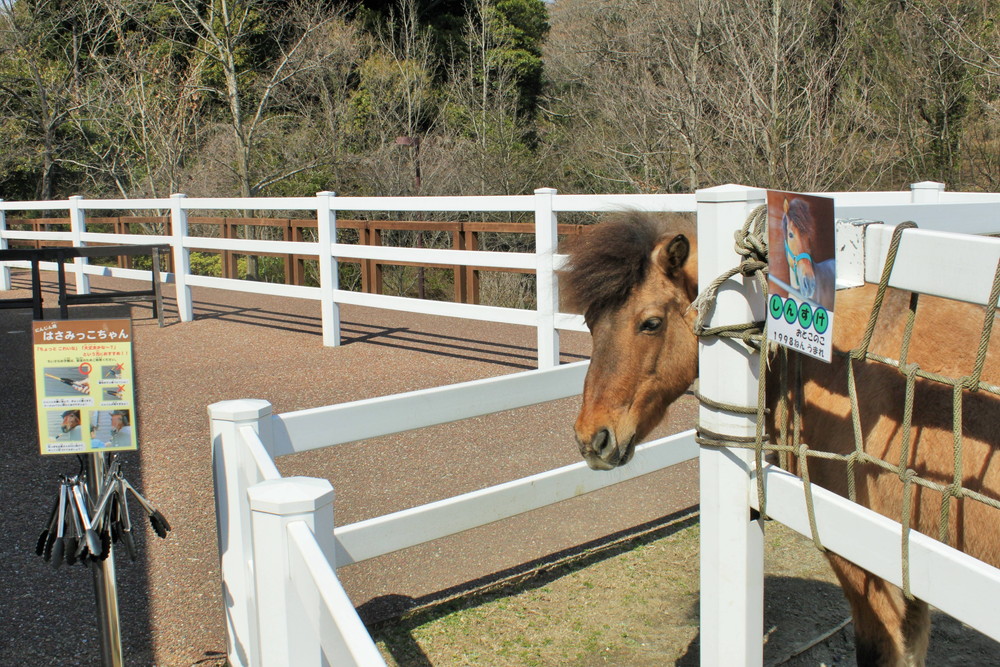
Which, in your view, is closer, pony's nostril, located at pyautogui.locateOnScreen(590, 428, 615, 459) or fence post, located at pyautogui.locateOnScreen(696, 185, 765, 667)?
fence post, located at pyautogui.locateOnScreen(696, 185, 765, 667)

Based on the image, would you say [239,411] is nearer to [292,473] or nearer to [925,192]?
[292,473]

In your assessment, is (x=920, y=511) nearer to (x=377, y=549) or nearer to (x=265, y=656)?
(x=265, y=656)

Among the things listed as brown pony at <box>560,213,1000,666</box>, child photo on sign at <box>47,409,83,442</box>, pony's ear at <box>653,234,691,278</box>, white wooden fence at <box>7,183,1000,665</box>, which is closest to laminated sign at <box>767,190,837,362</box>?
white wooden fence at <box>7,183,1000,665</box>

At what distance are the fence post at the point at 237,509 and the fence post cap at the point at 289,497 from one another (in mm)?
747

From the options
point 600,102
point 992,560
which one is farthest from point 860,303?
point 600,102

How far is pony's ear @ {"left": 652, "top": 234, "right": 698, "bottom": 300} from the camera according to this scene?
8.00ft

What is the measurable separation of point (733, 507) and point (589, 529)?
2612 millimetres

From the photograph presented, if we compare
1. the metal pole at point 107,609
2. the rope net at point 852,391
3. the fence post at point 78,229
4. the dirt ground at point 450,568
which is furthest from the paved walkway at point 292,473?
the fence post at point 78,229

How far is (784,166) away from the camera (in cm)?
1238

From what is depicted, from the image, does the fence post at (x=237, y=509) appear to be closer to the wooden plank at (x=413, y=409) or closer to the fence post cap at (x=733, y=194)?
the wooden plank at (x=413, y=409)

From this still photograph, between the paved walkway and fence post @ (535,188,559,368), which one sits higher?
fence post @ (535,188,559,368)

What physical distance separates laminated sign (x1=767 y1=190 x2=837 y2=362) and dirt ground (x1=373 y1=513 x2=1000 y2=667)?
202 centimetres

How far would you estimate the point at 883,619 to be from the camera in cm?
A: 218

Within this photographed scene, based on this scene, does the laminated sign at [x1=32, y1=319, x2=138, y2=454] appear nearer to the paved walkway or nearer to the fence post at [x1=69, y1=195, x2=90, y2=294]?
the paved walkway
